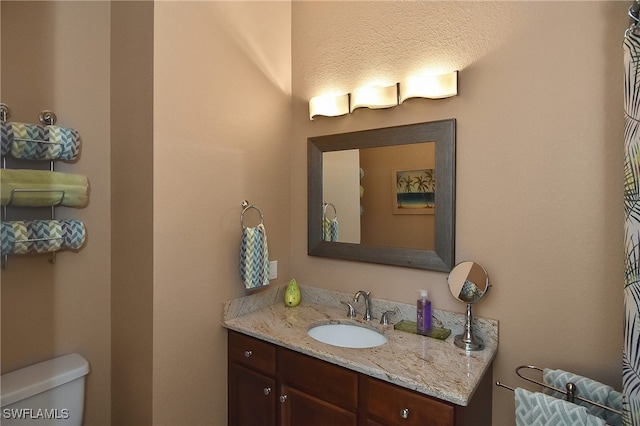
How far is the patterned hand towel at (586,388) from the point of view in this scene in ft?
3.79

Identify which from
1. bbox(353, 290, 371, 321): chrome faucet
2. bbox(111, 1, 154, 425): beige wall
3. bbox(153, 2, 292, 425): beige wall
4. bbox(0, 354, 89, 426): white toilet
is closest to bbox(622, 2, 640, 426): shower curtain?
bbox(353, 290, 371, 321): chrome faucet

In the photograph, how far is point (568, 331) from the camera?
1.34 meters

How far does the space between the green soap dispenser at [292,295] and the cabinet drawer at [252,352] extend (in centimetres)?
39

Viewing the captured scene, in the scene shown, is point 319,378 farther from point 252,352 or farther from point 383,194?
point 383,194

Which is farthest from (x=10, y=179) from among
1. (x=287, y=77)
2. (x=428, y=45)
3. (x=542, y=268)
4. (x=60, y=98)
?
(x=542, y=268)

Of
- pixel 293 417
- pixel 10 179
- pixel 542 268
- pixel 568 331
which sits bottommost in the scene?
pixel 293 417

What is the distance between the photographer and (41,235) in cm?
142

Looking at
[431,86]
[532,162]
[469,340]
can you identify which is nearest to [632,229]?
[532,162]

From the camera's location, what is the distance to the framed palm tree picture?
5.47ft

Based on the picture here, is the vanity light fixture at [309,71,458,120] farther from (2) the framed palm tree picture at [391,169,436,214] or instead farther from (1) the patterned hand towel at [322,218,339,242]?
(1) the patterned hand towel at [322,218,339,242]

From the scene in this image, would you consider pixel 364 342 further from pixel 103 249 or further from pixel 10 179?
pixel 10 179

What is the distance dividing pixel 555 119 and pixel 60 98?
7.26 feet

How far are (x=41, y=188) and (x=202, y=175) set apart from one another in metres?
0.64

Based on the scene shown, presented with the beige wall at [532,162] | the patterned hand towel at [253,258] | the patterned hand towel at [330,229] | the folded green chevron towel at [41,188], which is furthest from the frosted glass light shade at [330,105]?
the folded green chevron towel at [41,188]
